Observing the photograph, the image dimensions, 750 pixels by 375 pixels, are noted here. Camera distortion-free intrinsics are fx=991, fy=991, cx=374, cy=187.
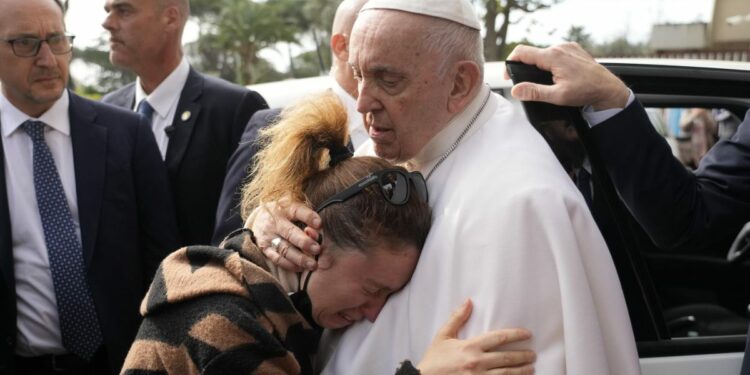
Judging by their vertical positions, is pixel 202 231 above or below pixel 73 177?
below

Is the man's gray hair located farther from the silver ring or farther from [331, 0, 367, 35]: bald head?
[331, 0, 367, 35]: bald head

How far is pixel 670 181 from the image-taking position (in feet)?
8.50

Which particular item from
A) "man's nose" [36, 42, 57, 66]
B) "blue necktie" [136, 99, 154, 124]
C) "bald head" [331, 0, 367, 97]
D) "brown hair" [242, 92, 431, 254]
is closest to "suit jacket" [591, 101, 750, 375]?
"brown hair" [242, 92, 431, 254]

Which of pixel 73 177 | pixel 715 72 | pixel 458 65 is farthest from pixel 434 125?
pixel 73 177

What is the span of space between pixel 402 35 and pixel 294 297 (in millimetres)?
649

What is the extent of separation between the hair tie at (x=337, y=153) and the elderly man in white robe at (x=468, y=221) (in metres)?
0.08

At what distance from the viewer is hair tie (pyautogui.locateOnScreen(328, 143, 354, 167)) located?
240cm

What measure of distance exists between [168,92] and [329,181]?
2.41 m

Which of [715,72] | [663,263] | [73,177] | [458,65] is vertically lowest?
[663,263]

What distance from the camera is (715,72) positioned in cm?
304

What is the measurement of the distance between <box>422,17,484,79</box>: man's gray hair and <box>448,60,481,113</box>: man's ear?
0.05 ft

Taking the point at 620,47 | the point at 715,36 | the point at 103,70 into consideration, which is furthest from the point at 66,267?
the point at 103,70

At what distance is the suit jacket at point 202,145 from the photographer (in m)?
4.18

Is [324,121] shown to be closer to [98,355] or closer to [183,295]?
[183,295]
